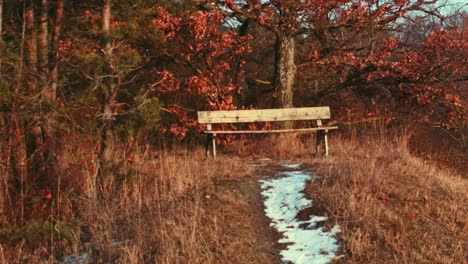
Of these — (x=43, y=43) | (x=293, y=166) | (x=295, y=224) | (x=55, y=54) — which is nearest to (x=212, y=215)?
(x=295, y=224)

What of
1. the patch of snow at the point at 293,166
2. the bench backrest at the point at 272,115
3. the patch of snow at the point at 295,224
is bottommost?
the patch of snow at the point at 295,224

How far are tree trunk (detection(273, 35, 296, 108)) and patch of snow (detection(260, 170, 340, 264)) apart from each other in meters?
4.92

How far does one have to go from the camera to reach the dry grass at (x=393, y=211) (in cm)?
481

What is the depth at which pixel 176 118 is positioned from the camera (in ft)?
40.8

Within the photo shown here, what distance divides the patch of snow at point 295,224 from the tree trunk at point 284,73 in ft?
16.1

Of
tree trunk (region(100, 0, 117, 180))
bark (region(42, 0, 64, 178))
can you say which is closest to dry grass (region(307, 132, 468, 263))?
tree trunk (region(100, 0, 117, 180))

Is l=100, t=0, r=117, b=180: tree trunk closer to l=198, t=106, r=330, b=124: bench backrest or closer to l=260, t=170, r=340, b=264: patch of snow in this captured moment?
l=260, t=170, r=340, b=264: patch of snow

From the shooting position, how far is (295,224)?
561 cm

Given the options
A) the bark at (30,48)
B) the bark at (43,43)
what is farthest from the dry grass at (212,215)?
the bark at (43,43)

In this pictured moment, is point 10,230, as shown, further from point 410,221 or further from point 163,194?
point 410,221

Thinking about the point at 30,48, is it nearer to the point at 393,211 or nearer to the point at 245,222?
the point at 245,222

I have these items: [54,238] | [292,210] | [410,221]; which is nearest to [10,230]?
[54,238]

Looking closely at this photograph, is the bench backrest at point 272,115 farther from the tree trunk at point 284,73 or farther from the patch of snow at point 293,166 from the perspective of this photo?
the tree trunk at point 284,73

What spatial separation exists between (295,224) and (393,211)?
110 centimetres
